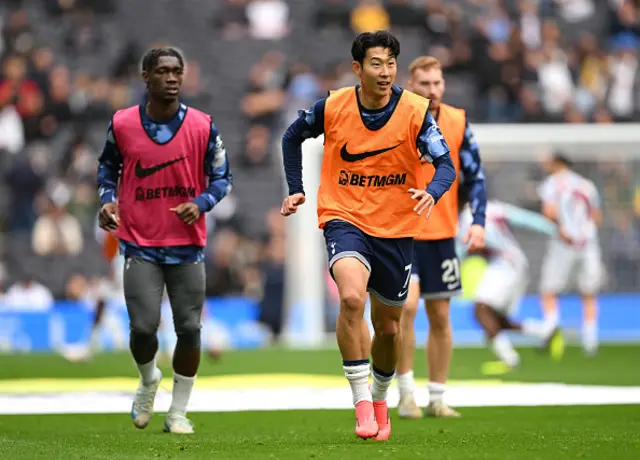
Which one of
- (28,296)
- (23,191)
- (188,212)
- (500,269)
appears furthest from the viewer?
(23,191)

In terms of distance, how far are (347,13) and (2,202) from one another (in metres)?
7.99

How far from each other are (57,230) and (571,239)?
31.3 ft

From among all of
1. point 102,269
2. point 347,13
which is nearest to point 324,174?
point 102,269

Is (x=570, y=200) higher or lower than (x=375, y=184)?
lower

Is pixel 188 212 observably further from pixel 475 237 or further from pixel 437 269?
pixel 437 269

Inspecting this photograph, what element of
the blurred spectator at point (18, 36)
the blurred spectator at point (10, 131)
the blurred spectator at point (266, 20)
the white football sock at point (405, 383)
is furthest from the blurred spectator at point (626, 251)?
the white football sock at point (405, 383)

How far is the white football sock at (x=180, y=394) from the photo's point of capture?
8.48 meters

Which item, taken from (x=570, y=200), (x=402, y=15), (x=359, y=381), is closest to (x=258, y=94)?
(x=402, y=15)

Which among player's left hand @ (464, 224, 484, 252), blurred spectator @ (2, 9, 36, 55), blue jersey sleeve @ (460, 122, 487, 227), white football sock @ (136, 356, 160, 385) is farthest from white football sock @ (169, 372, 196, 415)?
blurred spectator @ (2, 9, 36, 55)

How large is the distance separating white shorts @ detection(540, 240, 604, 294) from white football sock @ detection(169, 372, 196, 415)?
1131 centimetres

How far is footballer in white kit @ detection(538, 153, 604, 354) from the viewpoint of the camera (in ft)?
60.9

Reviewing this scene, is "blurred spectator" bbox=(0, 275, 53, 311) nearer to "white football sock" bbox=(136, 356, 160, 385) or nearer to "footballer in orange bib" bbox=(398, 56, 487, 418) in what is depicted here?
"footballer in orange bib" bbox=(398, 56, 487, 418)

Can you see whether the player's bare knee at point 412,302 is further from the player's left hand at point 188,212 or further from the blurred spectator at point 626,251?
the blurred spectator at point 626,251

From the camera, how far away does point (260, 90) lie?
25.3 m
